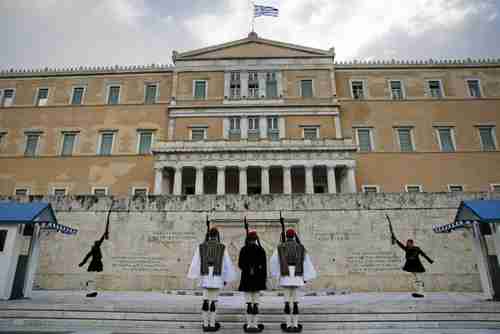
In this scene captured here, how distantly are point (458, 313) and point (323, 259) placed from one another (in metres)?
5.07

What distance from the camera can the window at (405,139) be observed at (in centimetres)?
2961

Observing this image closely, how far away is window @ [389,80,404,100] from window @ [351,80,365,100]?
8.56ft

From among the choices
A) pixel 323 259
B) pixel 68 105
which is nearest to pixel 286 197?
pixel 323 259

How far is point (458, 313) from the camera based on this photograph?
6855mm

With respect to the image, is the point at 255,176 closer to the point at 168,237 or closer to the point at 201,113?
the point at 201,113

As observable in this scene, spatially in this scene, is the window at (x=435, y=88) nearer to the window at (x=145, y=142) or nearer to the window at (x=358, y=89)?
the window at (x=358, y=89)

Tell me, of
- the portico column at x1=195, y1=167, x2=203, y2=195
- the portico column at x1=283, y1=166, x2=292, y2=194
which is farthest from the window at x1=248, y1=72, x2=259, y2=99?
the portico column at x1=195, y1=167, x2=203, y2=195

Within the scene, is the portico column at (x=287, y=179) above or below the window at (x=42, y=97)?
below

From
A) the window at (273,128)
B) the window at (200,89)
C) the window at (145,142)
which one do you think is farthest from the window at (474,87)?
the window at (145,142)

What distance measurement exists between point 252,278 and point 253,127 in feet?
81.3

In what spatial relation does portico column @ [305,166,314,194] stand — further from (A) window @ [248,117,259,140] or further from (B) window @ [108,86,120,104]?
(B) window @ [108,86,120,104]

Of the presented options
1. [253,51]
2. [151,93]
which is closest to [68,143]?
[151,93]

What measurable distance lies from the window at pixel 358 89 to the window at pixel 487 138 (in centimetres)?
1046

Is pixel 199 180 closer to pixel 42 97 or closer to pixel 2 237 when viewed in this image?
pixel 2 237
